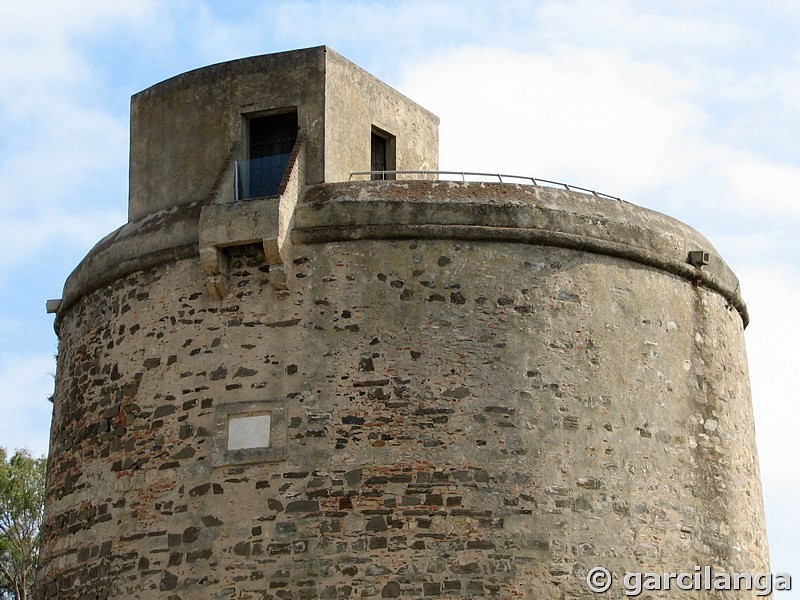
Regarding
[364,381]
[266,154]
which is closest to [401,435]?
[364,381]

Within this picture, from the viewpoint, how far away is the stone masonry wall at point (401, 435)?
14.2 metres

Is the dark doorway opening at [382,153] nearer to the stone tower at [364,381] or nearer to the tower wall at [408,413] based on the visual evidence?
the stone tower at [364,381]

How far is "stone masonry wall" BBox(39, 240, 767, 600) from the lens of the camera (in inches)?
558

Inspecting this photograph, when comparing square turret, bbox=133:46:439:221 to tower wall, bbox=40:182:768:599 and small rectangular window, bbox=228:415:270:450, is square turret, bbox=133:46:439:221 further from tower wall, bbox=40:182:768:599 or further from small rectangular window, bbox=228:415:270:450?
small rectangular window, bbox=228:415:270:450

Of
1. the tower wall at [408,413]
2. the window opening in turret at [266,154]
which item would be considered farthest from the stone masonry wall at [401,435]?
the window opening in turret at [266,154]

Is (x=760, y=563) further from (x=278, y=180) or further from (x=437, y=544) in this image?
(x=278, y=180)

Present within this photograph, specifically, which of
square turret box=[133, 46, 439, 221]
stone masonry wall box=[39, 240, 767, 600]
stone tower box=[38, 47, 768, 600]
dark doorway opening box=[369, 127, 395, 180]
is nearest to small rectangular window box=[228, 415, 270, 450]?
stone tower box=[38, 47, 768, 600]

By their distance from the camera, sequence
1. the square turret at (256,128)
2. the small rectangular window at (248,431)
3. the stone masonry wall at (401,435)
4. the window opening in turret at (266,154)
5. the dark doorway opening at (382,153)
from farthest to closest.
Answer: the dark doorway opening at (382,153) → the window opening in turret at (266,154) → the square turret at (256,128) → the small rectangular window at (248,431) → the stone masonry wall at (401,435)

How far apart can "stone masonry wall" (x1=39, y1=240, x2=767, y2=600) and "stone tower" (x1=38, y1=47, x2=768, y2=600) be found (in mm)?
23

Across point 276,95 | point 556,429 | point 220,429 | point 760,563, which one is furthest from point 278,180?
point 760,563

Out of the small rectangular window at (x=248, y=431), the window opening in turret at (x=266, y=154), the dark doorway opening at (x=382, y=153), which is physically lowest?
the small rectangular window at (x=248, y=431)

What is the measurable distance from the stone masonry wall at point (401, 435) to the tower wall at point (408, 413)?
0.02 m

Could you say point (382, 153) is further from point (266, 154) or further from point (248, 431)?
point (248, 431)

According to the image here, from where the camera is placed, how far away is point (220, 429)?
1476 cm
